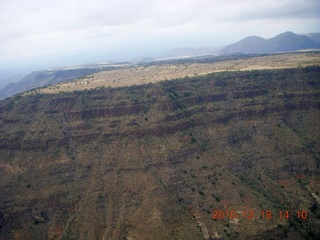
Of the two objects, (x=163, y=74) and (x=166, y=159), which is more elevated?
(x=163, y=74)
